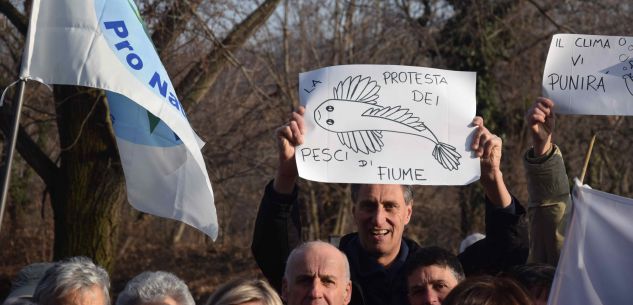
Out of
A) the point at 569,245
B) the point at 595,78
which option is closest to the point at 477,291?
the point at 569,245

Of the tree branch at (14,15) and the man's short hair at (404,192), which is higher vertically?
the tree branch at (14,15)

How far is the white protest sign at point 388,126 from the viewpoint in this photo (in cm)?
460

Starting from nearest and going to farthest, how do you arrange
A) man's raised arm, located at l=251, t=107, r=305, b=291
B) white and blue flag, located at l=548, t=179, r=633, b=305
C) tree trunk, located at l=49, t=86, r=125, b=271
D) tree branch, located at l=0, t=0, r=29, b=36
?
white and blue flag, located at l=548, t=179, r=633, b=305
man's raised arm, located at l=251, t=107, r=305, b=291
tree branch, located at l=0, t=0, r=29, b=36
tree trunk, located at l=49, t=86, r=125, b=271

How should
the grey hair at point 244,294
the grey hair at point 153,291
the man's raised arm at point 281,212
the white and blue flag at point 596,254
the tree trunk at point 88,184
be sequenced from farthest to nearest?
the tree trunk at point 88,184 < the man's raised arm at point 281,212 < the grey hair at point 153,291 < the grey hair at point 244,294 < the white and blue flag at point 596,254

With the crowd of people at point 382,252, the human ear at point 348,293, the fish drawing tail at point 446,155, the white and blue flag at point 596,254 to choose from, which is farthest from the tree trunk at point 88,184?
the white and blue flag at point 596,254

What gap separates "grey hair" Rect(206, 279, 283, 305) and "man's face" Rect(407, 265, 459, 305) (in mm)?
563

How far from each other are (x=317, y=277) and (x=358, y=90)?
0.86 meters

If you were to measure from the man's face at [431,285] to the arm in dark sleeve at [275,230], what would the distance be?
1.92 ft

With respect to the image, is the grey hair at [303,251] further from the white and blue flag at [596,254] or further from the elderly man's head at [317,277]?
the white and blue flag at [596,254]

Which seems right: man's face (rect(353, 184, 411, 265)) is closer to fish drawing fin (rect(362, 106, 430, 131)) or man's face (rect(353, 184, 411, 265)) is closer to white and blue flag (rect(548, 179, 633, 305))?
fish drawing fin (rect(362, 106, 430, 131))

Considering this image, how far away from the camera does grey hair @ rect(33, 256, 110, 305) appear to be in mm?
4410

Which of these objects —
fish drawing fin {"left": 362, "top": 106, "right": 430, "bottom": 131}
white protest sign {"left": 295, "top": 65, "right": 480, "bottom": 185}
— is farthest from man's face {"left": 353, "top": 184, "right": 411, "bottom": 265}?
fish drawing fin {"left": 362, "top": 106, "right": 430, "bottom": 131}

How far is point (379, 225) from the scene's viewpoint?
4.66 meters

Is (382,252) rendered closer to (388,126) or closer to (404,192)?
(404,192)
